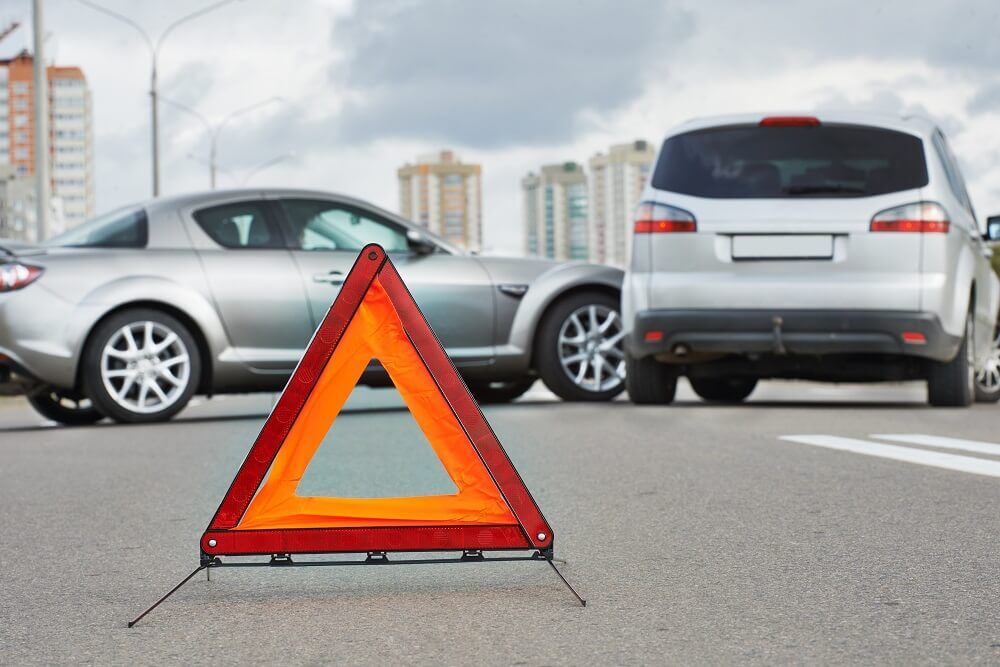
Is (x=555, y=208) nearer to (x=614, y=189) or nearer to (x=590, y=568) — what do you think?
(x=614, y=189)

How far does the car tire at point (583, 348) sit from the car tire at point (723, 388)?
4.40 feet

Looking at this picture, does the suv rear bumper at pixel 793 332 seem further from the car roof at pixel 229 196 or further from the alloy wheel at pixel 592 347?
the car roof at pixel 229 196

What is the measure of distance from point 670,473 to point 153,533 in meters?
2.50

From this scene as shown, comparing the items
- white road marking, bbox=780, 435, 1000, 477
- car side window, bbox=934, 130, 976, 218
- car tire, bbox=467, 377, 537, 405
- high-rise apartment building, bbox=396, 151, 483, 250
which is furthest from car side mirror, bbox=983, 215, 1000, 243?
high-rise apartment building, bbox=396, 151, 483, 250

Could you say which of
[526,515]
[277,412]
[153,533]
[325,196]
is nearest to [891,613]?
[526,515]

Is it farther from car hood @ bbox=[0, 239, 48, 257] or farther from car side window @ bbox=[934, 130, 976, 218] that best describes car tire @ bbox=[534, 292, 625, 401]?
car hood @ bbox=[0, 239, 48, 257]

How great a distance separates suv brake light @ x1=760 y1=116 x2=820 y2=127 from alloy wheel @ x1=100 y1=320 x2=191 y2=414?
4.05 m

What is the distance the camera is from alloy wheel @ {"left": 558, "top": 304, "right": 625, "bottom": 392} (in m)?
11.0

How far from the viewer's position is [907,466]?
6957 mm

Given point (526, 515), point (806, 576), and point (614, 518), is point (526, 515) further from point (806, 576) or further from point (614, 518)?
point (614, 518)

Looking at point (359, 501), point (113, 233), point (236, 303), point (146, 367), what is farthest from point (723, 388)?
point (359, 501)

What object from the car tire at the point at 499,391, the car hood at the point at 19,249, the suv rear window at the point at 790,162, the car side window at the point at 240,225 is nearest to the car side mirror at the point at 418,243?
the car side window at the point at 240,225

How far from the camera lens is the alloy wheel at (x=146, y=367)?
962cm

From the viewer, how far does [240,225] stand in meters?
10.3
